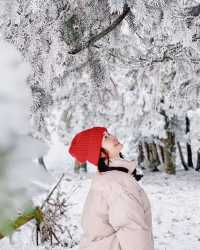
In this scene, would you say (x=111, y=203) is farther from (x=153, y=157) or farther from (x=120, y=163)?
(x=153, y=157)

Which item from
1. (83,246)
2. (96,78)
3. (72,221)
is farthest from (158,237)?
(83,246)

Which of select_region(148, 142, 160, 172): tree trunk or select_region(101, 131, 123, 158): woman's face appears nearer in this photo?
→ select_region(101, 131, 123, 158): woman's face

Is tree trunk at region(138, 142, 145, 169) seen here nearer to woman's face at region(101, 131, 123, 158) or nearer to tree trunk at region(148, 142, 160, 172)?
tree trunk at region(148, 142, 160, 172)

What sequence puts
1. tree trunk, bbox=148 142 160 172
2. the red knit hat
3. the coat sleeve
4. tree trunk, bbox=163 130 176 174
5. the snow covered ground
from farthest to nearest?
tree trunk, bbox=148 142 160 172
tree trunk, bbox=163 130 176 174
the snow covered ground
the red knit hat
the coat sleeve

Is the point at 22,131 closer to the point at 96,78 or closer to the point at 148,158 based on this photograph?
the point at 96,78

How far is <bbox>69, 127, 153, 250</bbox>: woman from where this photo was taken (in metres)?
2.21

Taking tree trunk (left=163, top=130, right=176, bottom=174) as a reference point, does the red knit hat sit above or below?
above

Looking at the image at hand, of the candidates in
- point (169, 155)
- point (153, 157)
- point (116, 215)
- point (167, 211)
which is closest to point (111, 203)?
point (116, 215)

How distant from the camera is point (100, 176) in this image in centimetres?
236

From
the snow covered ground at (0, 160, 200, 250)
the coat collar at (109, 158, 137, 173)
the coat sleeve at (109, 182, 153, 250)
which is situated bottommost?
the snow covered ground at (0, 160, 200, 250)

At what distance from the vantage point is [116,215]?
7.21 feet

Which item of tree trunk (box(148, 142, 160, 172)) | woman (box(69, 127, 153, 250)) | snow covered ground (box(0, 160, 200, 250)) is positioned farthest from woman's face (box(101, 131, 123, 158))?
tree trunk (box(148, 142, 160, 172))

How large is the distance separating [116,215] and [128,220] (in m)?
0.06

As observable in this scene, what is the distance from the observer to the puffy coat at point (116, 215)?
2.21 meters
